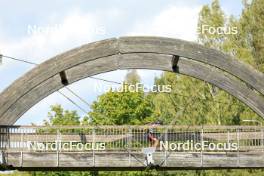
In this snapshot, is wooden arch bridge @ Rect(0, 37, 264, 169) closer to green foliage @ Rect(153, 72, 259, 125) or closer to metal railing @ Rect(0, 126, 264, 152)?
metal railing @ Rect(0, 126, 264, 152)

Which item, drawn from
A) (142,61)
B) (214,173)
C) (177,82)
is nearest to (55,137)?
(142,61)


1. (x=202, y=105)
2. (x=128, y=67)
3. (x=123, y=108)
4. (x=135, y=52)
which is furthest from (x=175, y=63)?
(x=123, y=108)

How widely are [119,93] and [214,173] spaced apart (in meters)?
14.8

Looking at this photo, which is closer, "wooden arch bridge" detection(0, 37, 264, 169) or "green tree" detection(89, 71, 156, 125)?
"wooden arch bridge" detection(0, 37, 264, 169)

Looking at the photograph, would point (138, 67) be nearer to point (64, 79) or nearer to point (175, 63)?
point (175, 63)

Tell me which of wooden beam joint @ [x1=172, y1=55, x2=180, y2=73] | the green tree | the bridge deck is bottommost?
the bridge deck

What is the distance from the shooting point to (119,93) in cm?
5472

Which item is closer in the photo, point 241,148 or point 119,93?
point 241,148

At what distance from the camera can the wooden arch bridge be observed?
70.8ft

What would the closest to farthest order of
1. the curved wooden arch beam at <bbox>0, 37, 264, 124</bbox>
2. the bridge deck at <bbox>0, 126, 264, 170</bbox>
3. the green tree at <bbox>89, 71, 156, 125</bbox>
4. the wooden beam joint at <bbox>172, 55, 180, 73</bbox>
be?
the curved wooden arch beam at <bbox>0, 37, 264, 124</bbox> < the wooden beam joint at <bbox>172, 55, 180, 73</bbox> < the bridge deck at <bbox>0, 126, 264, 170</bbox> < the green tree at <bbox>89, 71, 156, 125</bbox>

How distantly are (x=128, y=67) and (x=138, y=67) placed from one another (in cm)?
29

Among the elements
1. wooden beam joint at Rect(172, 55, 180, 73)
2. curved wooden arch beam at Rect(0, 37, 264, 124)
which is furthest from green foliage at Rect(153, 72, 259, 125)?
curved wooden arch beam at Rect(0, 37, 264, 124)

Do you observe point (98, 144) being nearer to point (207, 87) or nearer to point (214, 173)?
point (214, 173)

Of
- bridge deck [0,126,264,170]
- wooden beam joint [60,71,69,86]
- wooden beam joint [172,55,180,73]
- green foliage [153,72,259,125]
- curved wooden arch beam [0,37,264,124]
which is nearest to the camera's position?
curved wooden arch beam [0,37,264,124]
